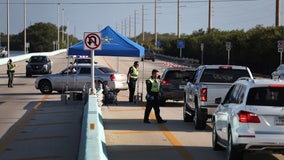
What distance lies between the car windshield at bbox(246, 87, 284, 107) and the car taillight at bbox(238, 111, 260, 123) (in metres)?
0.23

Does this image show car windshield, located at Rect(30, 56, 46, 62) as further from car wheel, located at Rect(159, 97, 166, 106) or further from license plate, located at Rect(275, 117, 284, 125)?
license plate, located at Rect(275, 117, 284, 125)

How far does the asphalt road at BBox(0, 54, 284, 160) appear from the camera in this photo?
42.3 feet

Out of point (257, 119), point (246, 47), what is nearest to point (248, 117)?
point (257, 119)

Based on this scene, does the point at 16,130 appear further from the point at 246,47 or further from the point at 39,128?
the point at 246,47

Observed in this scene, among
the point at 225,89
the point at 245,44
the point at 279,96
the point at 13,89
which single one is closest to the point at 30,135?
the point at 225,89

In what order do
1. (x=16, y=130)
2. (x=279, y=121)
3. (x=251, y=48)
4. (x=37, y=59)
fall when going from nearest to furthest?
1. (x=279, y=121)
2. (x=16, y=130)
3. (x=37, y=59)
4. (x=251, y=48)

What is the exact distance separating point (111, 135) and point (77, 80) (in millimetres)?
14680

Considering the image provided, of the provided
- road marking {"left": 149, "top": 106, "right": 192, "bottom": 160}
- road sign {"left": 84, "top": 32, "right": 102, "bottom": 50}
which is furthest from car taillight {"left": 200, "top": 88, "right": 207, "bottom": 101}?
road sign {"left": 84, "top": 32, "right": 102, "bottom": 50}

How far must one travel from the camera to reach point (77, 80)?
99.9 ft

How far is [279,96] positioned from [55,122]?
9948mm

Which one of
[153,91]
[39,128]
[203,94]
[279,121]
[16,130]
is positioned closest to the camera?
[279,121]

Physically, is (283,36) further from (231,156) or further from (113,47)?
(231,156)

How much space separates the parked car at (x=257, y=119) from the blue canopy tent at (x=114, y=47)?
15.4 meters

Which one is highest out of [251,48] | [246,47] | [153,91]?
[246,47]
